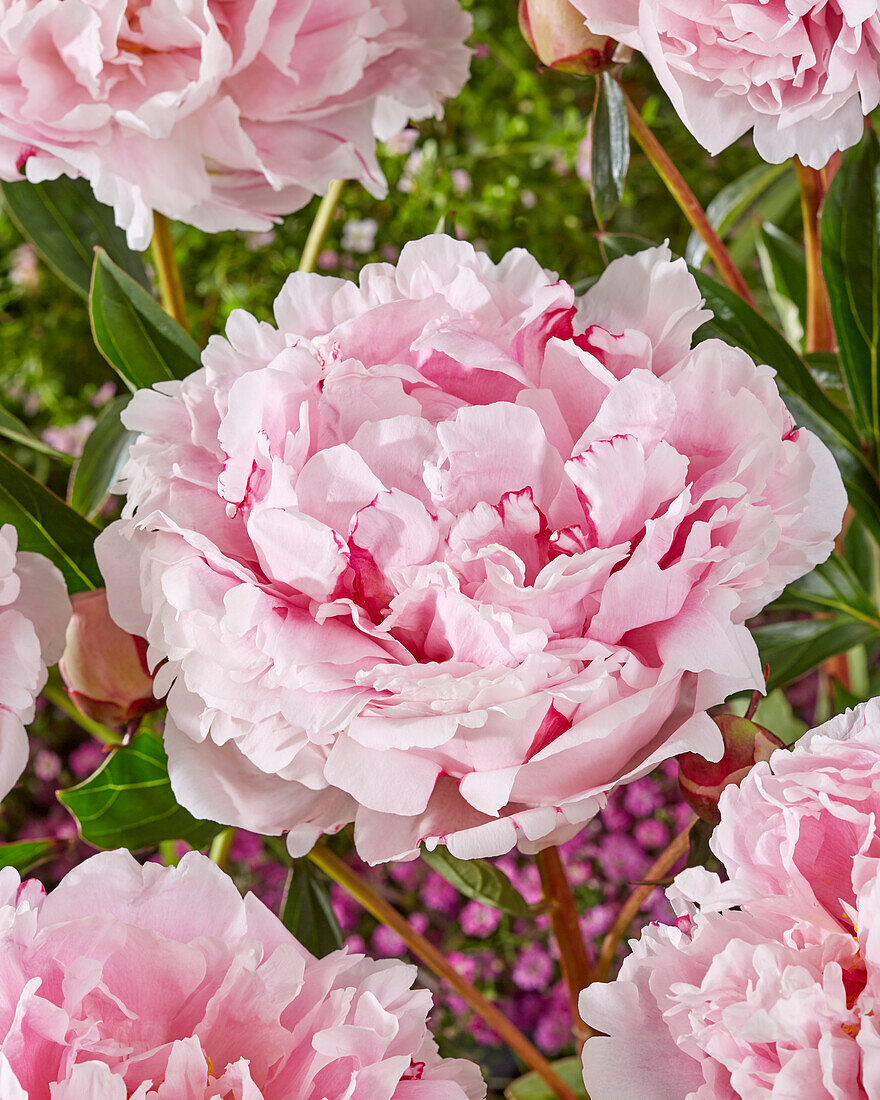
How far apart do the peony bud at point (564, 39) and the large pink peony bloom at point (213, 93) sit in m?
0.06

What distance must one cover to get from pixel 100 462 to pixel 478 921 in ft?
1.46

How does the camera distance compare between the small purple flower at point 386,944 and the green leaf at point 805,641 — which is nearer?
the green leaf at point 805,641

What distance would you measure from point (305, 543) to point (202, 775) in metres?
0.08

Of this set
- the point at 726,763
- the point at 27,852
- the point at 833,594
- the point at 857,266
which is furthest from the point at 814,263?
the point at 27,852

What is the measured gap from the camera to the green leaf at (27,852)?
33 cm

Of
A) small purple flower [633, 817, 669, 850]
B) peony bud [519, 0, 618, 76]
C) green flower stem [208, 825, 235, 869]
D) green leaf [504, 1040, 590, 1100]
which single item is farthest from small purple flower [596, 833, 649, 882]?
peony bud [519, 0, 618, 76]

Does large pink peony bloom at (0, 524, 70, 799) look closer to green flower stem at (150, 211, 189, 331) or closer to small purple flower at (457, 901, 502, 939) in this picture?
green flower stem at (150, 211, 189, 331)

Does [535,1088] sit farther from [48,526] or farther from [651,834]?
[651,834]

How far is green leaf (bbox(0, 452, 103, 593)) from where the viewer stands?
34 cm

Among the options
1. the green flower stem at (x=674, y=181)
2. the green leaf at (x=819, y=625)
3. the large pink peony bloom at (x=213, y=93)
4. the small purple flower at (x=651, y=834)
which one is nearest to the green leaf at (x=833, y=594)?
the green leaf at (x=819, y=625)

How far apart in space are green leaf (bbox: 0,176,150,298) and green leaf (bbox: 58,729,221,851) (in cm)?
21

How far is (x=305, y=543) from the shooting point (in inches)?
8.9

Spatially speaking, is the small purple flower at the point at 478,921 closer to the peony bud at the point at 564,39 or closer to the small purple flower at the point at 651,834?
the small purple flower at the point at 651,834

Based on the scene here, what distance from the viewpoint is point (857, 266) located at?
0.39 m
